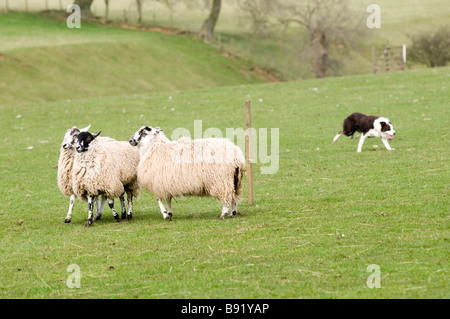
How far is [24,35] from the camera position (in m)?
55.5

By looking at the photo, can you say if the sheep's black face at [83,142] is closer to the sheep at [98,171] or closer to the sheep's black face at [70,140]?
the sheep at [98,171]

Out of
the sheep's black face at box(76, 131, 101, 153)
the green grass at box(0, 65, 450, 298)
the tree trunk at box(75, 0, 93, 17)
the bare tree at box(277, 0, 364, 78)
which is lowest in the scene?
the green grass at box(0, 65, 450, 298)

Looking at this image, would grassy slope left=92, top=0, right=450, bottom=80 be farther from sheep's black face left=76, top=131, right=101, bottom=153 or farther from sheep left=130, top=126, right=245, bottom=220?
sheep's black face left=76, top=131, right=101, bottom=153

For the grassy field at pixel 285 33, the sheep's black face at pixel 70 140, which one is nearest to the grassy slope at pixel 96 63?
the grassy field at pixel 285 33

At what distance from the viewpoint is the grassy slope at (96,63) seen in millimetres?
45750

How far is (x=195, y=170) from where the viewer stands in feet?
37.9

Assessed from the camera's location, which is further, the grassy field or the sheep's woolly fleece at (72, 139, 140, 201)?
the grassy field

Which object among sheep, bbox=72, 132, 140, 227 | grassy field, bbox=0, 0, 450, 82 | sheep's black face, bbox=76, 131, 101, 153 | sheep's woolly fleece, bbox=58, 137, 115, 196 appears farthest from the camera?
grassy field, bbox=0, 0, 450, 82

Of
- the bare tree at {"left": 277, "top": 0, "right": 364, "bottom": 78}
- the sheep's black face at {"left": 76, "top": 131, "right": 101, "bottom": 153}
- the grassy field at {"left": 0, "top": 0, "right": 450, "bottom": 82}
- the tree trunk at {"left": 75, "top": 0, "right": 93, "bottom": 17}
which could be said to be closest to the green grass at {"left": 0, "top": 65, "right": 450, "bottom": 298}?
the sheep's black face at {"left": 76, "top": 131, "right": 101, "bottom": 153}

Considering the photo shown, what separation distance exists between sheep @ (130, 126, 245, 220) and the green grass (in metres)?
0.52

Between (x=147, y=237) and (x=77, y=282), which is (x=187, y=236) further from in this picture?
(x=77, y=282)

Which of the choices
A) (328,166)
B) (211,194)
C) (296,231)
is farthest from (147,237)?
(328,166)

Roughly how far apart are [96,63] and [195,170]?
4236 cm

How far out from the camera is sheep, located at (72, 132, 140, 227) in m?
11.8
